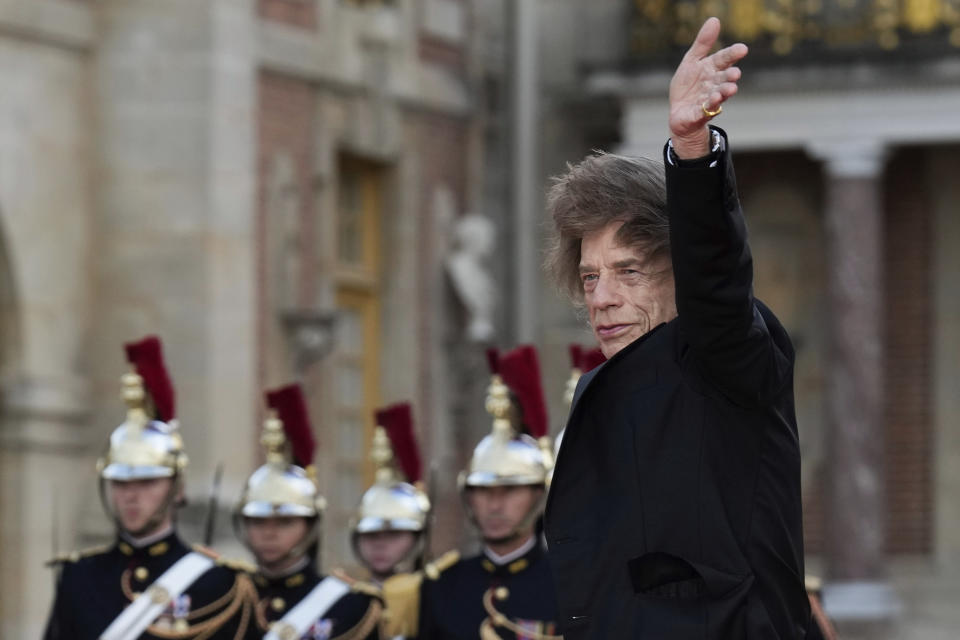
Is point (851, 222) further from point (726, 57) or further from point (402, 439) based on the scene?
point (726, 57)

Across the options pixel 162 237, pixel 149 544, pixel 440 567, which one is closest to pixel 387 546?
pixel 440 567

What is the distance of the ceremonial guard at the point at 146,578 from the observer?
7.60 m

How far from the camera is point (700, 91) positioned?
10.6 ft

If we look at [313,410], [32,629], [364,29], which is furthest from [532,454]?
[364,29]

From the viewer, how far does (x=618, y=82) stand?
16609mm

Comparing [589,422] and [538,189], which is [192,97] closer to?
[538,189]

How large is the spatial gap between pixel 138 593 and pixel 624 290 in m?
4.40

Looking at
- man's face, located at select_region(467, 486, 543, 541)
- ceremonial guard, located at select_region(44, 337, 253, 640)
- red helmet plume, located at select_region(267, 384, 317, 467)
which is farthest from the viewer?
red helmet plume, located at select_region(267, 384, 317, 467)

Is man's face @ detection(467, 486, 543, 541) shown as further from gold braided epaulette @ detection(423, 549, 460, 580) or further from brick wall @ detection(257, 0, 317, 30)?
brick wall @ detection(257, 0, 317, 30)

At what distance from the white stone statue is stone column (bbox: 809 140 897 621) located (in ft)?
7.70

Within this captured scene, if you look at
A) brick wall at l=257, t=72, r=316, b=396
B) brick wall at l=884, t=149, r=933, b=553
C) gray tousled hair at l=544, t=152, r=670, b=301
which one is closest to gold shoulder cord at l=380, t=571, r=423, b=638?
gray tousled hair at l=544, t=152, r=670, b=301

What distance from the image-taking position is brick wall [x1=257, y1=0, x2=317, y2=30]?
14.4 meters

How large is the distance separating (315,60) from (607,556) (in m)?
11.9

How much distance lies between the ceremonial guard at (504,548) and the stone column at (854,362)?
8.50 metres
